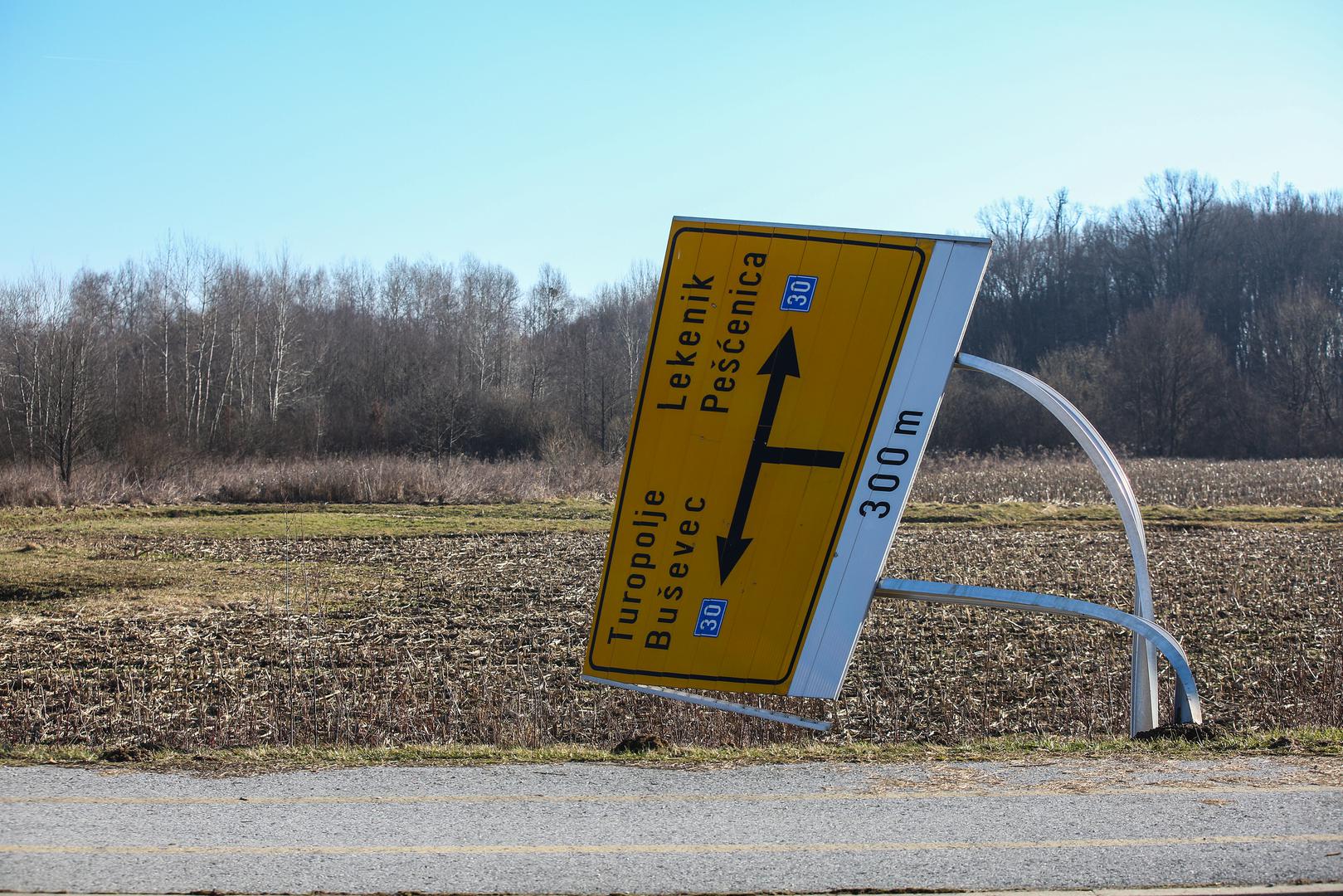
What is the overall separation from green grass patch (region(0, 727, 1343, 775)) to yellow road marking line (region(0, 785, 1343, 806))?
2.12 ft

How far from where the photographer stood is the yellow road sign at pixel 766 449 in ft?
21.6

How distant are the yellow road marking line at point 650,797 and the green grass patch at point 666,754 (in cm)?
65

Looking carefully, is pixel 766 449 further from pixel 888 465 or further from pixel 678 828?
pixel 678 828

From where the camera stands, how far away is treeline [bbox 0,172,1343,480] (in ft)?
176

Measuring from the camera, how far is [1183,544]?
23.9m

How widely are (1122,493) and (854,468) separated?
5.58ft

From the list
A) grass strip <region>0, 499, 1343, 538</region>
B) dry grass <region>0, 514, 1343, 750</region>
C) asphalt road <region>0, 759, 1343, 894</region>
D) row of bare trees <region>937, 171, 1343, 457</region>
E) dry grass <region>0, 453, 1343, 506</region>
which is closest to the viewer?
asphalt road <region>0, 759, 1343, 894</region>

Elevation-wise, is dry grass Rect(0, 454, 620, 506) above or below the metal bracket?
below

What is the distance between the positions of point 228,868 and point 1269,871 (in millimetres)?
4512

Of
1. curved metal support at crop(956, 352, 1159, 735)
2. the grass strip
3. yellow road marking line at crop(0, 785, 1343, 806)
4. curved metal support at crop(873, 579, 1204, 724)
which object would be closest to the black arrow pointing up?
curved metal support at crop(873, 579, 1204, 724)

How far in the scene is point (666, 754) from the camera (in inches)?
275

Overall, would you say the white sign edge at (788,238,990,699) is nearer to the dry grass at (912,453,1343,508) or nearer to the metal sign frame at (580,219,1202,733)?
the metal sign frame at (580,219,1202,733)

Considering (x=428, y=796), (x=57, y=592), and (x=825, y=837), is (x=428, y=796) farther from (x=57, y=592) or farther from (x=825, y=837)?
(x=57, y=592)


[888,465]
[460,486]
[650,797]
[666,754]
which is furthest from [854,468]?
[460,486]
